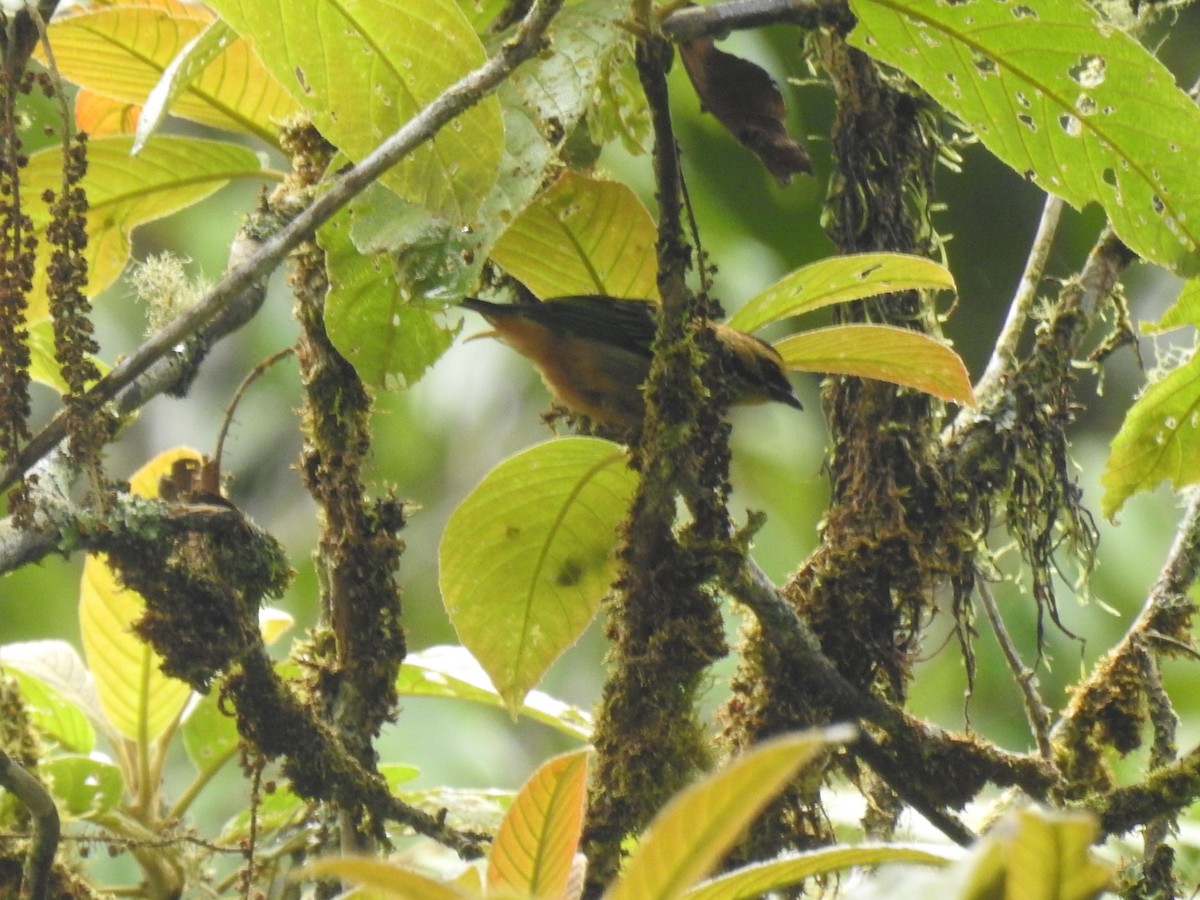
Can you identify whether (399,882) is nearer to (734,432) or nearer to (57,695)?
(57,695)

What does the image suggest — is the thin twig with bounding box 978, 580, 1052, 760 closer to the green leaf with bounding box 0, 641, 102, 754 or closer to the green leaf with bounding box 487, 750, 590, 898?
the green leaf with bounding box 487, 750, 590, 898

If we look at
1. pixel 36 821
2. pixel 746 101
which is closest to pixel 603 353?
pixel 746 101

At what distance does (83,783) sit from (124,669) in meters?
0.27

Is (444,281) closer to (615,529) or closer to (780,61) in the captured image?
(615,529)

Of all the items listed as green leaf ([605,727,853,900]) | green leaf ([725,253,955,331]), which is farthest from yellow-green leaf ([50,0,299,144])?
green leaf ([605,727,853,900])

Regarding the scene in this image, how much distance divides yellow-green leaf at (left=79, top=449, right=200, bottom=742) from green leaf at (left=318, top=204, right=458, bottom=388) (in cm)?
87

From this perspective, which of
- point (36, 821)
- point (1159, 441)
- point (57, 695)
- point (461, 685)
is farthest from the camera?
point (57, 695)

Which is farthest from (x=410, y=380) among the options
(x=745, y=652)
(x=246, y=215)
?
(x=745, y=652)

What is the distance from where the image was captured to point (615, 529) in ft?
6.64

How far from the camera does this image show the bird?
2.69 meters

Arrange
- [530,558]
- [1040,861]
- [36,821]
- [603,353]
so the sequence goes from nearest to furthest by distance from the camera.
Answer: [1040,861] < [36,821] < [530,558] < [603,353]

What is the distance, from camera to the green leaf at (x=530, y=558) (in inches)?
82.3

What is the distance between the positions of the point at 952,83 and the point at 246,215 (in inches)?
49.5

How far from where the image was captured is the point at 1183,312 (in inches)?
86.4
